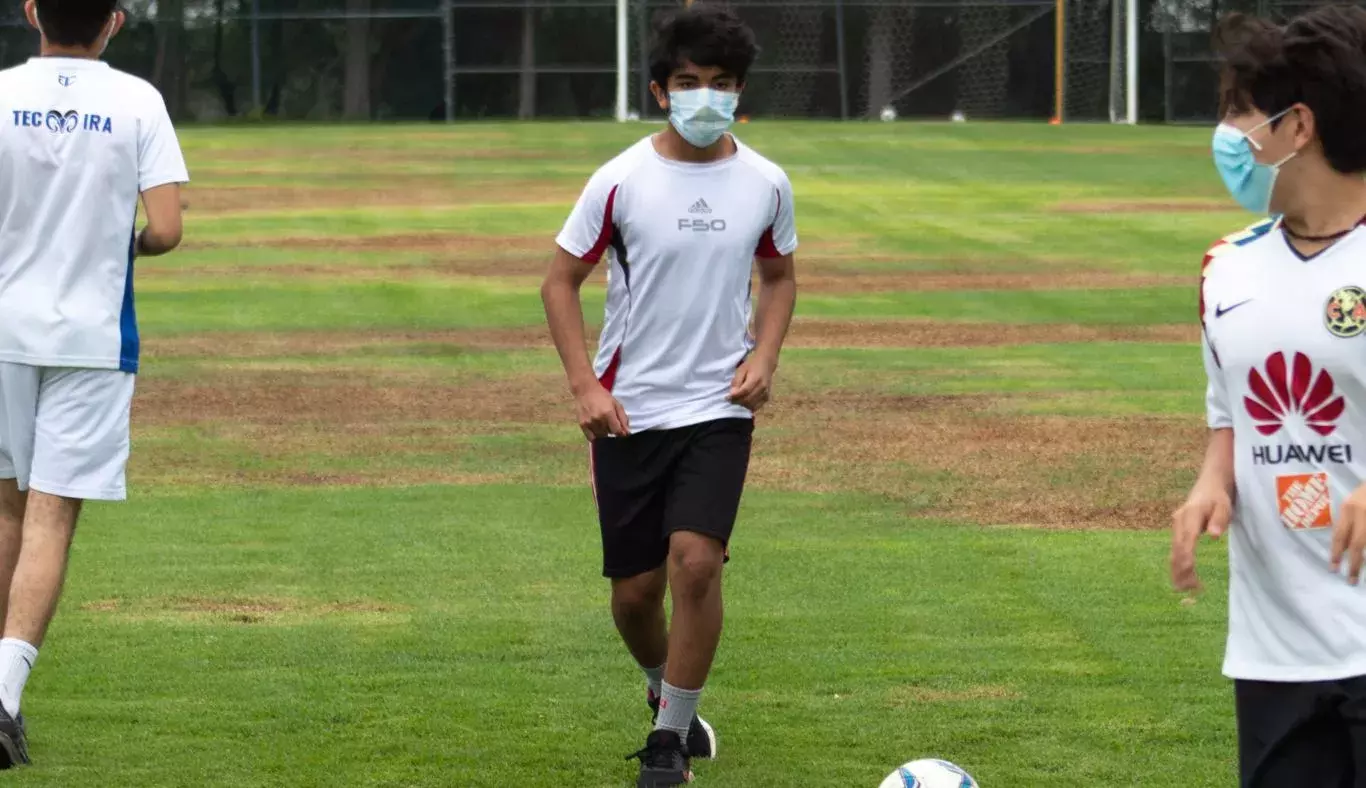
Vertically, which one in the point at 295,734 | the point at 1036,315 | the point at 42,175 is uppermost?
the point at 42,175

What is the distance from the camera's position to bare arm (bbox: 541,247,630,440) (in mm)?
6125

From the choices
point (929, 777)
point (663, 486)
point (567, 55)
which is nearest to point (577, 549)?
point (663, 486)

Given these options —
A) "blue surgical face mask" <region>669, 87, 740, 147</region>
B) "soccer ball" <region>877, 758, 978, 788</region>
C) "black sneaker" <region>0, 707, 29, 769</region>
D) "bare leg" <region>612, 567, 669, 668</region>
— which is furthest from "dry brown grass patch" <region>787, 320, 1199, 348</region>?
"soccer ball" <region>877, 758, 978, 788</region>

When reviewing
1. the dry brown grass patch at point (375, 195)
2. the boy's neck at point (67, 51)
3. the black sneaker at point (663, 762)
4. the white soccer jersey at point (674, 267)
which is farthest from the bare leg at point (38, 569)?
the dry brown grass patch at point (375, 195)

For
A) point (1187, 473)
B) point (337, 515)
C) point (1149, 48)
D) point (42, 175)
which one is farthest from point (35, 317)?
point (1149, 48)

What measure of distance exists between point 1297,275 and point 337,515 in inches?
287

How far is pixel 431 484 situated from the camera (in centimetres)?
1168

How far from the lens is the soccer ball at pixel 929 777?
5.57 metres

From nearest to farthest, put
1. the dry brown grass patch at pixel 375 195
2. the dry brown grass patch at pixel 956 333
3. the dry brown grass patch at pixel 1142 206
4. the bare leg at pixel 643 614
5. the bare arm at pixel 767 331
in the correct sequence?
the bare arm at pixel 767 331, the bare leg at pixel 643 614, the dry brown grass patch at pixel 956 333, the dry brown grass patch at pixel 1142 206, the dry brown grass patch at pixel 375 195

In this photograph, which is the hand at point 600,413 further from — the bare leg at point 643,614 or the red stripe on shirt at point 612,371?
the bare leg at point 643,614

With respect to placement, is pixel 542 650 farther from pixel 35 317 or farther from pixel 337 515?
pixel 337 515

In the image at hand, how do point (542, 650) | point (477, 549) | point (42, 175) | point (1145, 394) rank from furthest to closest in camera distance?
point (1145, 394), point (477, 549), point (542, 650), point (42, 175)

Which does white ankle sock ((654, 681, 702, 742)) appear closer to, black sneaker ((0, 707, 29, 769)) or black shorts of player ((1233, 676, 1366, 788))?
black sneaker ((0, 707, 29, 769))

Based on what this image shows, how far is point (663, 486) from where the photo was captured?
6258 mm
